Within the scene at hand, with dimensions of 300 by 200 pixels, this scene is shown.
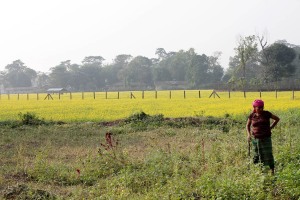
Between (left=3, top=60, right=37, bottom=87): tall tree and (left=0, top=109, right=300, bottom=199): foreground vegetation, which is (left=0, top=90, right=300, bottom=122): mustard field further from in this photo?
(left=3, top=60, right=37, bottom=87): tall tree

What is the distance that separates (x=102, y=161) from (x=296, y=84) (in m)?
51.5

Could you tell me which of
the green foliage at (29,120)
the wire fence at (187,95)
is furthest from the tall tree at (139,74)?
the green foliage at (29,120)

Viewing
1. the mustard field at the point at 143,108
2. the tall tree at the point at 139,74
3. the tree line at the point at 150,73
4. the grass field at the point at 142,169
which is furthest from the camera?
the tall tree at the point at 139,74

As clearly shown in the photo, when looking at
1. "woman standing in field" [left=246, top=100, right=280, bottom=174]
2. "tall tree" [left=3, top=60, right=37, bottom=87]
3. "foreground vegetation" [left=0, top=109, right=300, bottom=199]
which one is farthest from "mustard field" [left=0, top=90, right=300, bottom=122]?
"tall tree" [left=3, top=60, right=37, bottom=87]

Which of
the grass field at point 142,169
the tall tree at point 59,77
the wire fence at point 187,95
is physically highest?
the tall tree at point 59,77

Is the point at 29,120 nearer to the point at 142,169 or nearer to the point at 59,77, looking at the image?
the point at 142,169

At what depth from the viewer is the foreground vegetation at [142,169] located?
6809mm

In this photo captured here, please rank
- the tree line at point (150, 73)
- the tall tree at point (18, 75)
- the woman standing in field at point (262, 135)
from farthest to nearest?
the tall tree at point (18, 75) < the tree line at point (150, 73) < the woman standing in field at point (262, 135)

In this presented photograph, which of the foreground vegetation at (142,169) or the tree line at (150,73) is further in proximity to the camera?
the tree line at (150,73)

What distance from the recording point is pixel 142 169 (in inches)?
371

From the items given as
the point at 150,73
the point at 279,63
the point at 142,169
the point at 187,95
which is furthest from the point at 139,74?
the point at 142,169

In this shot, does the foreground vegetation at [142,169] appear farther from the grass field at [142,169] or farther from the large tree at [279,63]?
the large tree at [279,63]

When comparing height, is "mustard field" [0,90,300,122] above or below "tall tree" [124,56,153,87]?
below

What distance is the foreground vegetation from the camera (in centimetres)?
681
